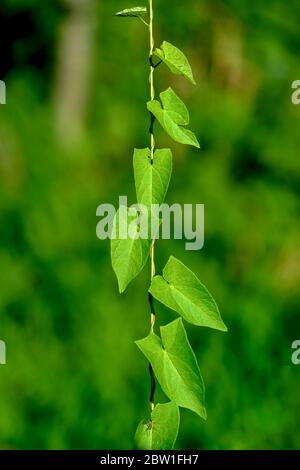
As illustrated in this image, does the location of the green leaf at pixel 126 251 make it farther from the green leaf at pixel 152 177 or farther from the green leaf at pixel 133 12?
the green leaf at pixel 133 12

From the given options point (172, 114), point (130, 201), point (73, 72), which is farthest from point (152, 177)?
point (73, 72)

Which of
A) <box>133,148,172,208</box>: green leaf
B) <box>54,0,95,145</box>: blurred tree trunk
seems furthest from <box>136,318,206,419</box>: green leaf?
<box>54,0,95,145</box>: blurred tree trunk

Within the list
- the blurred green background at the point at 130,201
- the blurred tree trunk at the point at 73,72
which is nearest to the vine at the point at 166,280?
the blurred green background at the point at 130,201

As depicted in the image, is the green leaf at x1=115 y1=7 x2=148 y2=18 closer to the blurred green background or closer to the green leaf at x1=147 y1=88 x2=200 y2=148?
the green leaf at x1=147 y1=88 x2=200 y2=148

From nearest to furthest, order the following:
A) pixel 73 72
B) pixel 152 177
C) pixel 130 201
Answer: pixel 152 177
pixel 130 201
pixel 73 72

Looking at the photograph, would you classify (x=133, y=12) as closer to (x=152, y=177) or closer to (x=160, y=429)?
(x=152, y=177)

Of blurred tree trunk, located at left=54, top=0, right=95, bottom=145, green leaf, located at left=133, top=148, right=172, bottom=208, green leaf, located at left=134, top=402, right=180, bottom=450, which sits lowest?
green leaf, located at left=134, top=402, right=180, bottom=450
